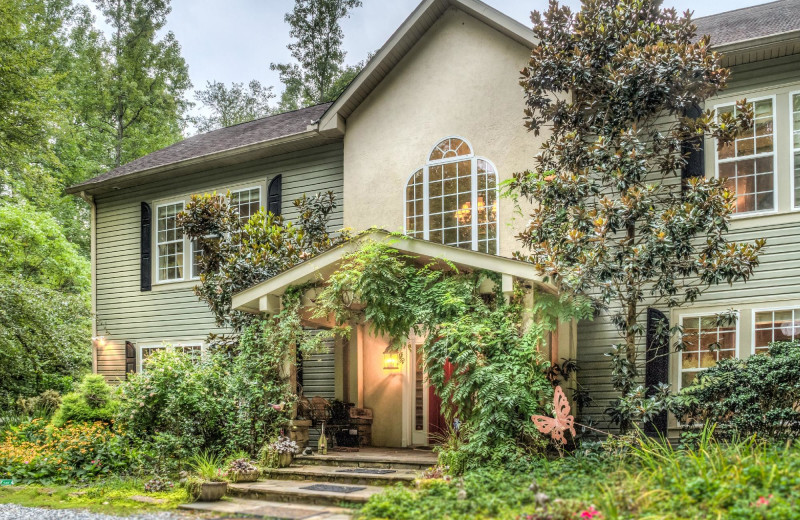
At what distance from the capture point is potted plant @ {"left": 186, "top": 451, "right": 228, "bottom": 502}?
7.66 m

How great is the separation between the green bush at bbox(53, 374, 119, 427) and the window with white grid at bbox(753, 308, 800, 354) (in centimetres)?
1053

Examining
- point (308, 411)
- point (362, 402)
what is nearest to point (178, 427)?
point (308, 411)

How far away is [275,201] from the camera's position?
12.8 m

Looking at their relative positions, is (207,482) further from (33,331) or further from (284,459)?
(33,331)

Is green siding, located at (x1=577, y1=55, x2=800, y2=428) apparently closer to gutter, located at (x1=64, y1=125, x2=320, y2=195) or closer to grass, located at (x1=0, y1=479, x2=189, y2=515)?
grass, located at (x1=0, y1=479, x2=189, y2=515)

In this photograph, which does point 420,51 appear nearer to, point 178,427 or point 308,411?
point 308,411

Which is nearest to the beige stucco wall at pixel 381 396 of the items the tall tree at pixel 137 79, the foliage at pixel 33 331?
the foliage at pixel 33 331

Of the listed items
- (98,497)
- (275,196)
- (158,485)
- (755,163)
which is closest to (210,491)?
(158,485)

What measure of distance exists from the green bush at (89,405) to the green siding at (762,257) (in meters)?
8.88

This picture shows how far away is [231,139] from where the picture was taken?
14586 mm

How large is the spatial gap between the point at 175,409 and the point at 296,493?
2.70 meters

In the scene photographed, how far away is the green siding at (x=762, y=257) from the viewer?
8.76m

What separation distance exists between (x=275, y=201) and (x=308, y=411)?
4376mm

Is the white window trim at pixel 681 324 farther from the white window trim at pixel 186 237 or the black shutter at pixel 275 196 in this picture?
the white window trim at pixel 186 237
